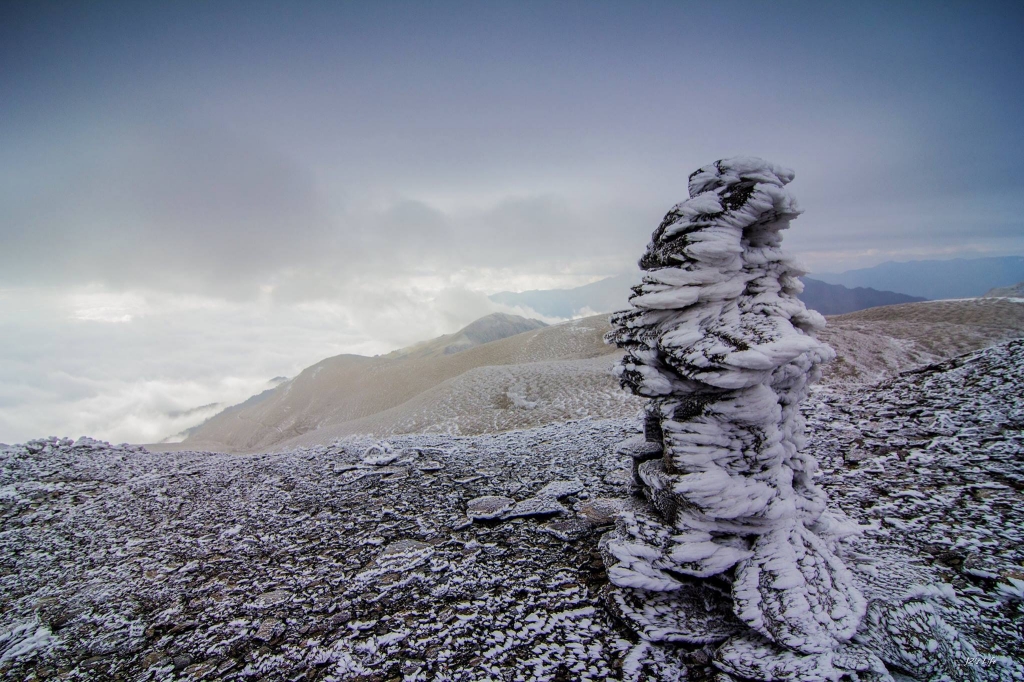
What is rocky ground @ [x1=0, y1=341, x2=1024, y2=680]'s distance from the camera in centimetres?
601

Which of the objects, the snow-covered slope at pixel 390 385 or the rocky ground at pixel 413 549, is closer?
the rocky ground at pixel 413 549

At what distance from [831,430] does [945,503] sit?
15.4ft

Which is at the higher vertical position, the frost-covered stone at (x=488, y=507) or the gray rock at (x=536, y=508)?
the frost-covered stone at (x=488, y=507)

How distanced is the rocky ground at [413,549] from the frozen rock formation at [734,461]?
0.77 m

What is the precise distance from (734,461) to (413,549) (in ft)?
19.4

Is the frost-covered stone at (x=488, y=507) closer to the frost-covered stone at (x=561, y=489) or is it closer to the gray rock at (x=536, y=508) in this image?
the gray rock at (x=536, y=508)

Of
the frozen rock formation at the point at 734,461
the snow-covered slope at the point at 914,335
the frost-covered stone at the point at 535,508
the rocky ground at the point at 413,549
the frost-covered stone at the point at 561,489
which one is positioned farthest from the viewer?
the snow-covered slope at the point at 914,335

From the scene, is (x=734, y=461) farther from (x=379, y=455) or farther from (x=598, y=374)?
(x=598, y=374)

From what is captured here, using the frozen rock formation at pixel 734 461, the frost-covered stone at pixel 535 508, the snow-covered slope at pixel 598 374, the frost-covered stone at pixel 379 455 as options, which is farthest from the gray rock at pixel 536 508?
the snow-covered slope at pixel 598 374

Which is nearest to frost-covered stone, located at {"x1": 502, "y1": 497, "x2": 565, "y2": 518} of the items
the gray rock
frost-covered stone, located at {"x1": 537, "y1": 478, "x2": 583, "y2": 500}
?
the gray rock

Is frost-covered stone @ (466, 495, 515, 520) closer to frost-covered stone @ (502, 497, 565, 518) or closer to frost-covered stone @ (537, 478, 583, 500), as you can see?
frost-covered stone @ (502, 497, 565, 518)

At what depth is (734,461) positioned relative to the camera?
Answer: 6.48 meters

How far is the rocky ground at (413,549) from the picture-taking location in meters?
6.01

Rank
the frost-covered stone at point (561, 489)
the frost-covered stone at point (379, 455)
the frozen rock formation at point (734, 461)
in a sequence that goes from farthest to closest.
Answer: the frost-covered stone at point (379, 455)
the frost-covered stone at point (561, 489)
the frozen rock formation at point (734, 461)
